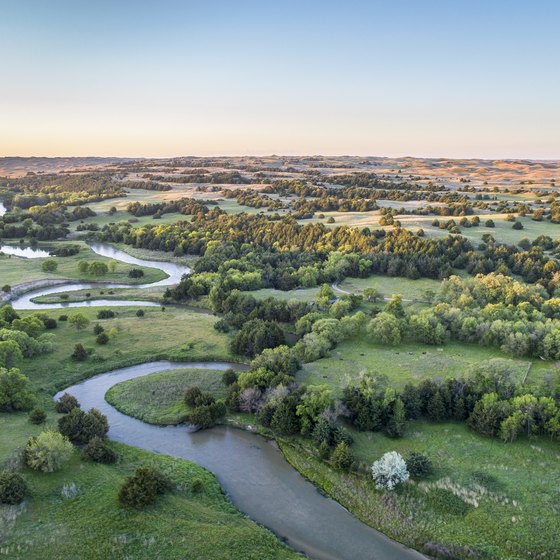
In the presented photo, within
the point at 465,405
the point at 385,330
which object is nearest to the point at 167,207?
the point at 385,330

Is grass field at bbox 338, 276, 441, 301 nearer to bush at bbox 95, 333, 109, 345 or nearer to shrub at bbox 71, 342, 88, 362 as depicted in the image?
bush at bbox 95, 333, 109, 345

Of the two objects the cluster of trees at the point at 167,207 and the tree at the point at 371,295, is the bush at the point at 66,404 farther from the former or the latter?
the cluster of trees at the point at 167,207

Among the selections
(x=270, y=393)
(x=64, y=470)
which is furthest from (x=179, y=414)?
(x=64, y=470)

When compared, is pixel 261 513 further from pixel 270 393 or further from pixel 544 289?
pixel 544 289

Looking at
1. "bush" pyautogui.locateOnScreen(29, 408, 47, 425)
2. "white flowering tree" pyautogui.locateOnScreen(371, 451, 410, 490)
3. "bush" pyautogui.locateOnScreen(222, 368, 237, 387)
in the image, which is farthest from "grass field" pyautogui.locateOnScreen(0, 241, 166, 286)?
"white flowering tree" pyautogui.locateOnScreen(371, 451, 410, 490)

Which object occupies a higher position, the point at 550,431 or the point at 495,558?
the point at 550,431
